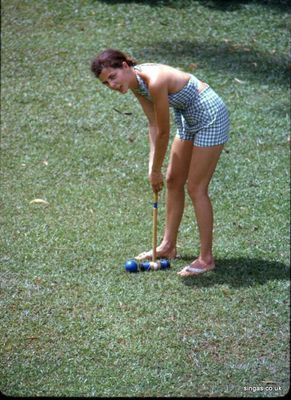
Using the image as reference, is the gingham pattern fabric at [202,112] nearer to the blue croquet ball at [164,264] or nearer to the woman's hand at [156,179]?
the woman's hand at [156,179]

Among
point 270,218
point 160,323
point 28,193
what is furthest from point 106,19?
point 160,323

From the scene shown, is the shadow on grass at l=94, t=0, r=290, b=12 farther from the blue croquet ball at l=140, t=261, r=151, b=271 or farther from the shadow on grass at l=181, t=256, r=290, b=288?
the blue croquet ball at l=140, t=261, r=151, b=271

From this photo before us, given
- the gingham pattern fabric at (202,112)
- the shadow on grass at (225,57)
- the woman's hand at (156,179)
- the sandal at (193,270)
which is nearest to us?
the gingham pattern fabric at (202,112)

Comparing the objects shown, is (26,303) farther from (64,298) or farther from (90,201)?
(90,201)

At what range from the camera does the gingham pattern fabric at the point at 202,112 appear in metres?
5.05

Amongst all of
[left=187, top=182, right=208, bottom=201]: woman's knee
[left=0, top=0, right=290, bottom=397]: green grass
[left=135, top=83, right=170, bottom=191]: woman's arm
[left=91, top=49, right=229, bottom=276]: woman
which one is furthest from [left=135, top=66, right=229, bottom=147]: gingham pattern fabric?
[left=0, top=0, right=290, bottom=397]: green grass

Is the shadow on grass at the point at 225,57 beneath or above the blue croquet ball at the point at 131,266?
above

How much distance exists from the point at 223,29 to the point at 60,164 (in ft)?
5.37

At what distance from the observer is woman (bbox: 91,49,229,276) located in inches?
192

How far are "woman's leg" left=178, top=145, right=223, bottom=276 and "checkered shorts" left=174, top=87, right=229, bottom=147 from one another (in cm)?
5

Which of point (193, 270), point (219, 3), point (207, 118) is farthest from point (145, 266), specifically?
point (219, 3)

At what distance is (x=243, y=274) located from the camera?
17.2 ft

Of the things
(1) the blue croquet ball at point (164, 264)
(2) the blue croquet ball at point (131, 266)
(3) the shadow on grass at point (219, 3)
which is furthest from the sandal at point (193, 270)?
(3) the shadow on grass at point (219, 3)

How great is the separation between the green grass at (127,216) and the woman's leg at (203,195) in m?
0.10
